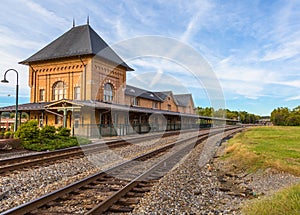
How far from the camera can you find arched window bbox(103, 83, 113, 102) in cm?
Result: 3051

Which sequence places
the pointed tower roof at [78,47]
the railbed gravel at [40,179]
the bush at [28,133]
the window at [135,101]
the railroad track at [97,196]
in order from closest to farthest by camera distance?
1. the railroad track at [97,196]
2. the railbed gravel at [40,179]
3. the bush at [28,133]
4. the pointed tower roof at [78,47]
5. the window at [135,101]

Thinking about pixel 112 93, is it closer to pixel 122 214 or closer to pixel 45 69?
pixel 45 69

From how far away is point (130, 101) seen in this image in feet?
127

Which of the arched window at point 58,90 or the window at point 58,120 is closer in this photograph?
the window at point 58,120

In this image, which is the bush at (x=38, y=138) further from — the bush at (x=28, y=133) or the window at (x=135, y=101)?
the window at (x=135, y=101)

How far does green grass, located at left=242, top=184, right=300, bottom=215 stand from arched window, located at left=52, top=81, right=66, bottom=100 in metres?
27.8

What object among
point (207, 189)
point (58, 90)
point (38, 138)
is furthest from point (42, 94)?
point (207, 189)

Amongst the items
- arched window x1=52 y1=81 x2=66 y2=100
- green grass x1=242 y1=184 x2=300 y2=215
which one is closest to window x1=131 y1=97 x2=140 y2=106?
arched window x1=52 y1=81 x2=66 y2=100

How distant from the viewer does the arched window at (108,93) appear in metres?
30.5

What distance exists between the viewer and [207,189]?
244 inches

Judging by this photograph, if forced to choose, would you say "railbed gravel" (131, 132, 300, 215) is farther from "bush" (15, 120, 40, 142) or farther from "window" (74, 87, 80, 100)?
"window" (74, 87, 80, 100)

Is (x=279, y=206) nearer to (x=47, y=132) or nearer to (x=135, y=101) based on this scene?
(x=47, y=132)

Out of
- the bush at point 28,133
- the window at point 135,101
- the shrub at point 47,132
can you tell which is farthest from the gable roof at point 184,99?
the bush at point 28,133

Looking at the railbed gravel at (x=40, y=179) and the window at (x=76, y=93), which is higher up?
the window at (x=76, y=93)
